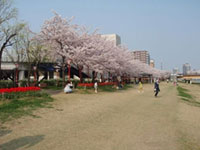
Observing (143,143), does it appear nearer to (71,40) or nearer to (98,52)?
(71,40)

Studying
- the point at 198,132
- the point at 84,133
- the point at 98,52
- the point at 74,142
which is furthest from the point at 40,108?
the point at 98,52

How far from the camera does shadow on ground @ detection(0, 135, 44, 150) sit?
5.06 metres

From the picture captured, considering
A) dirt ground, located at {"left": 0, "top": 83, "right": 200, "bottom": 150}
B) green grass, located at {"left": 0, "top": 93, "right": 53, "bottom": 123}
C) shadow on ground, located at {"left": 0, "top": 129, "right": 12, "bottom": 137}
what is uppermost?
green grass, located at {"left": 0, "top": 93, "right": 53, "bottom": 123}

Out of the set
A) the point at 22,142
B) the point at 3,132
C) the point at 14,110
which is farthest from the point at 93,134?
the point at 14,110

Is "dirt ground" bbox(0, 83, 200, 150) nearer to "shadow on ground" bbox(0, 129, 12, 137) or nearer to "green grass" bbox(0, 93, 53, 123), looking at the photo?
"shadow on ground" bbox(0, 129, 12, 137)

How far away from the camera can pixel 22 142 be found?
5.44 meters

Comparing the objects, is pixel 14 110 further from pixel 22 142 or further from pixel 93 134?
pixel 93 134

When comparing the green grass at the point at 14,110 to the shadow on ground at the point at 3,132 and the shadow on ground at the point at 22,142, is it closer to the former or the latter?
the shadow on ground at the point at 3,132

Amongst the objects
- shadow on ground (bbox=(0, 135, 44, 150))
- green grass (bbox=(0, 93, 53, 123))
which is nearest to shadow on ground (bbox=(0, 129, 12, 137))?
shadow on ground (bbox=(0, 135, 44, 150))

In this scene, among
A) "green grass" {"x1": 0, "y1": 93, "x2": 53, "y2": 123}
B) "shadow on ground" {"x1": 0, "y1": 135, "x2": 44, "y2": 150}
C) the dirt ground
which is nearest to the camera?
"shadow on ground" {"x1": 0, "y1": 135, "x2": 44, "y2": 150}

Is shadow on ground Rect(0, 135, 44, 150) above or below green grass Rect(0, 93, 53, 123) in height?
below

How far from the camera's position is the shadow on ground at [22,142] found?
5.06 m

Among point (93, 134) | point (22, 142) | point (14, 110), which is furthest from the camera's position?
point (14, 110)

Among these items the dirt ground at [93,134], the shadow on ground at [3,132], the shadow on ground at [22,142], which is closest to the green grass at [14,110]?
the dirt ground at [93,134]
